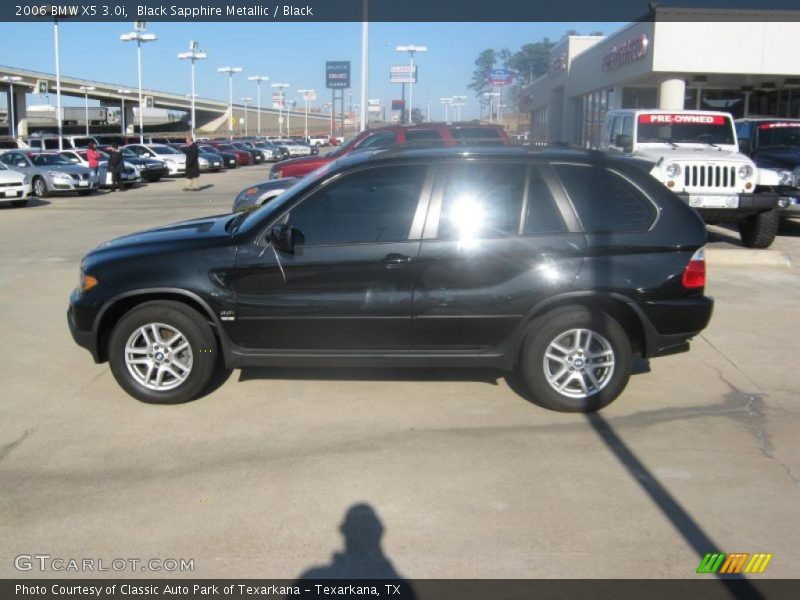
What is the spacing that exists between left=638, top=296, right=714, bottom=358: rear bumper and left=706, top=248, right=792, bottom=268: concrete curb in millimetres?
6015

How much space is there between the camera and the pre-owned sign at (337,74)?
70.7m

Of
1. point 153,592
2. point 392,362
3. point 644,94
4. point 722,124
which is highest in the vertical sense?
point 644,94

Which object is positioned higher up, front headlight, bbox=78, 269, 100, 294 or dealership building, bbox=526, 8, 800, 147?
dealership building, bbox=526, 8, 800, 147

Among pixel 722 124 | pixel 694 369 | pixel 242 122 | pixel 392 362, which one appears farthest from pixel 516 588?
pixel 242 122

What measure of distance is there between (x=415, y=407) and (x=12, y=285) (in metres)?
6.55

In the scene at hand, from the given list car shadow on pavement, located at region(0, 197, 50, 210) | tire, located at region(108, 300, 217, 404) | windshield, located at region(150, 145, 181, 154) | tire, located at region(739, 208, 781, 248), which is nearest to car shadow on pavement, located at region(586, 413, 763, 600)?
tire, located at region(108, 300, 217, 404)

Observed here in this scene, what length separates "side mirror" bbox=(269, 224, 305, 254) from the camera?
5.38m

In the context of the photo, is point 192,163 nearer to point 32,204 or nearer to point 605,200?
point 32,204

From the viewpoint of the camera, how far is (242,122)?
123688mm

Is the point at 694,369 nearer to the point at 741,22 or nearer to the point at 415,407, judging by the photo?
the point at 415,407

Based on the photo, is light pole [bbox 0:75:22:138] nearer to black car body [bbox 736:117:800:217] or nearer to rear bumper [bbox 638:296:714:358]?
black car body [bbox 736:117:800:217]

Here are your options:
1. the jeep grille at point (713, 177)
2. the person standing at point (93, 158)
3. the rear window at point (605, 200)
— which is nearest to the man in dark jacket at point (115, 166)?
the person standing at point (93, 158)

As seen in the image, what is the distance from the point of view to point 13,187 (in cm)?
2048

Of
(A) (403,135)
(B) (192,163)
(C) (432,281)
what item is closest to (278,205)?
(C) (432,281)
